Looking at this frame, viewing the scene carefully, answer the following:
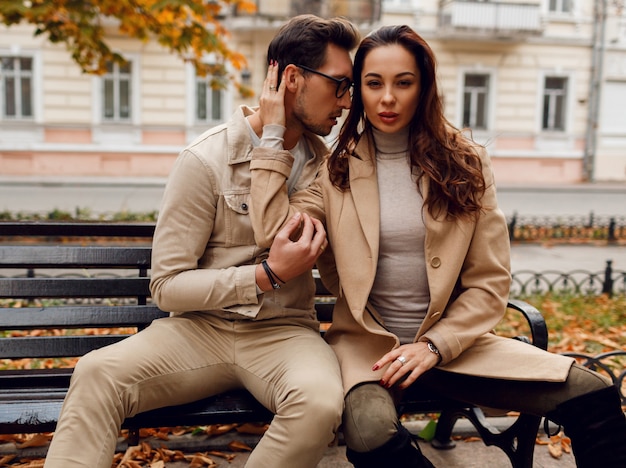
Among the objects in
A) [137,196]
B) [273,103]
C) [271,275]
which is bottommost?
[137,196]

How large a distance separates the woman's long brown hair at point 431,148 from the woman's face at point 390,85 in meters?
0.03

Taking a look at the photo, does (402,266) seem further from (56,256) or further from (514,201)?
(514,201)

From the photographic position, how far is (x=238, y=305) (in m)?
2.47

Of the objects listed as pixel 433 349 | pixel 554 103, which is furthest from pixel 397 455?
pixel 554 103

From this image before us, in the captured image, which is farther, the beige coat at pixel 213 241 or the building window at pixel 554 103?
the building window at pixel 554 103

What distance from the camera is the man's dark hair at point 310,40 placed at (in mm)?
2553

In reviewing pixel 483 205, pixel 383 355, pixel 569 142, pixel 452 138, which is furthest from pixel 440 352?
pixel 569 142

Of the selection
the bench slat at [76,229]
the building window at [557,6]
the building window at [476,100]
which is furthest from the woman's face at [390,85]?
the building window at [557,6]

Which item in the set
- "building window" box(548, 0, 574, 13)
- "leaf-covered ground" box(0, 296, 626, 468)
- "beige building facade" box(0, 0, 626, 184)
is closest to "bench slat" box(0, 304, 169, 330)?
"leaf-covered ground" box(0, 296, 626, 468)

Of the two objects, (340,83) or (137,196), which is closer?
(340,83)

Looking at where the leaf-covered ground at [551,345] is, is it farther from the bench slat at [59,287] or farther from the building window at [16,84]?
the building window at [16,84]

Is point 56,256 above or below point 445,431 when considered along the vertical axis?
above

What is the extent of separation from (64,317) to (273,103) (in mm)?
1273

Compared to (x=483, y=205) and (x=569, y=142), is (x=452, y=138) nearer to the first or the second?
(x=483, y=205)
